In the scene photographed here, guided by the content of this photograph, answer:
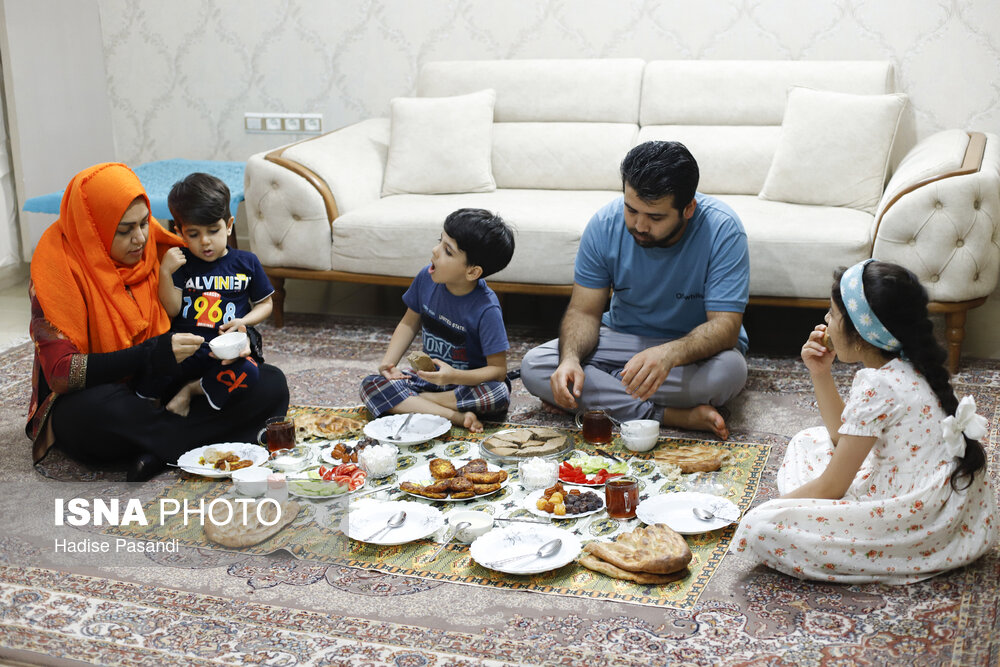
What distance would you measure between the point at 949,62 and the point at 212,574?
3.62 meters

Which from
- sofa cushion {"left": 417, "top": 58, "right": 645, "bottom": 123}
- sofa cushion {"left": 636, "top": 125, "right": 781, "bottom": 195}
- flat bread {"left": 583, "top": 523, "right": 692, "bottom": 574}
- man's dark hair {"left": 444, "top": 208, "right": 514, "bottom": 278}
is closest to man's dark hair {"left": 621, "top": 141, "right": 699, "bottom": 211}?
man's dark hair {"left": 444, "top": 208, "right": 514, "bottom": 278}

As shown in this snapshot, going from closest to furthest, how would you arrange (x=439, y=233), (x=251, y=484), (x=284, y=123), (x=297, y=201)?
(x=251, y=484)
(x=439, y=233)
(x=297, y=201)
(x=284, y=123)

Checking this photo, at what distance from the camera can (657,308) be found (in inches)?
123

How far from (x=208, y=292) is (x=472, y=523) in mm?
1131

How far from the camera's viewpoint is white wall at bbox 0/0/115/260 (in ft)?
15.8

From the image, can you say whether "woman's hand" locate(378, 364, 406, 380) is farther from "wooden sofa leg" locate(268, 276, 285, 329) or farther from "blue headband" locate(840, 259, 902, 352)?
"blue headband" locate(840, 259, 902, 352)

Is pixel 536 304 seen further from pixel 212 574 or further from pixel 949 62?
pixel 212 574

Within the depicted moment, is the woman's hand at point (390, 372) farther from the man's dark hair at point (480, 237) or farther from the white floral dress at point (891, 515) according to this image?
the white floral dress at point (891, 515)

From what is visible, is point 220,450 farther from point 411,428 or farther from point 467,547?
point 467,547

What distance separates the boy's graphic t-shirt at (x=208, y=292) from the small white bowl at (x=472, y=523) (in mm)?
983

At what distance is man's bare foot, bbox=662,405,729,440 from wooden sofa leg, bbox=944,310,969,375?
1.03 metres

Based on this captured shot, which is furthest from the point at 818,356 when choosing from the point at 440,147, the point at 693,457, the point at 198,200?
the point at 440,147

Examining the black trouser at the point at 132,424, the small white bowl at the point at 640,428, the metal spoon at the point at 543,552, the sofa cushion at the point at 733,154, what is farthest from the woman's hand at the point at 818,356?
the sofa cushion at the point at 733,154

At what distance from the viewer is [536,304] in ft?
14.8
